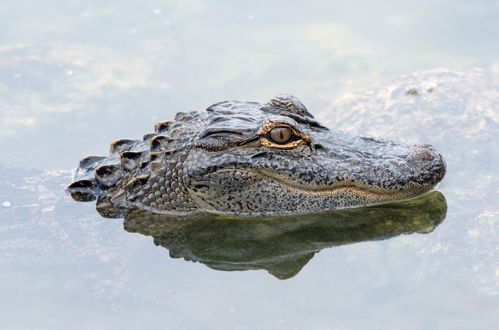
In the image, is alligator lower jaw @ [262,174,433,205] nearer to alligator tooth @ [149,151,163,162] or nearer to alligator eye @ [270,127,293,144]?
alligator eye @ [270,127,293,144]

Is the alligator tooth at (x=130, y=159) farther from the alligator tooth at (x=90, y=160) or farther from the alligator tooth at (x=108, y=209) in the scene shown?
the alligator tooth at (x=90, y=160)

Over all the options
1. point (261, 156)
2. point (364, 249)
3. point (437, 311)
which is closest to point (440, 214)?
point (364, 249)

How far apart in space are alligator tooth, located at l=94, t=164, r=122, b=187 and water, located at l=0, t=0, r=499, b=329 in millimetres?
350

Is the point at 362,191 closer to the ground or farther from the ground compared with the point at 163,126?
closer to the ground

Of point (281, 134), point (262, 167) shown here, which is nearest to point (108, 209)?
point (262, 167)

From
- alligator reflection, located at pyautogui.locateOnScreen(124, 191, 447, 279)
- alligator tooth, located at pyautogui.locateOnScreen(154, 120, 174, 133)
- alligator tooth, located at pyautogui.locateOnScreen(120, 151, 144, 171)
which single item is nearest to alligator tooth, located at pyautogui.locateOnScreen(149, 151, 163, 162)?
alligator tooth, located at pyautogui.locateOnScreen(120, 151, 144, 171)

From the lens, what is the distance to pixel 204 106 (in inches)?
359

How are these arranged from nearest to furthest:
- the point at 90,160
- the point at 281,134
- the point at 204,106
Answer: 1. the point at 281,134
2. the point at 90,160
3. the point at 204,106

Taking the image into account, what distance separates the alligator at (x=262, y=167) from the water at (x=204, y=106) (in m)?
0.38

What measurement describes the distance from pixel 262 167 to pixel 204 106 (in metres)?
3.62

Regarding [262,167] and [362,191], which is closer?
[262,167]

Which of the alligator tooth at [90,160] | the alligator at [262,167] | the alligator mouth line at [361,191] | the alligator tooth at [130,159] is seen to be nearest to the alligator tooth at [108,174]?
the alligator at [262,167]

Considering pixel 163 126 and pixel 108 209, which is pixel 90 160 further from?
pixel 163 126

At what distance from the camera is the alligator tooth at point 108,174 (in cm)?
609
